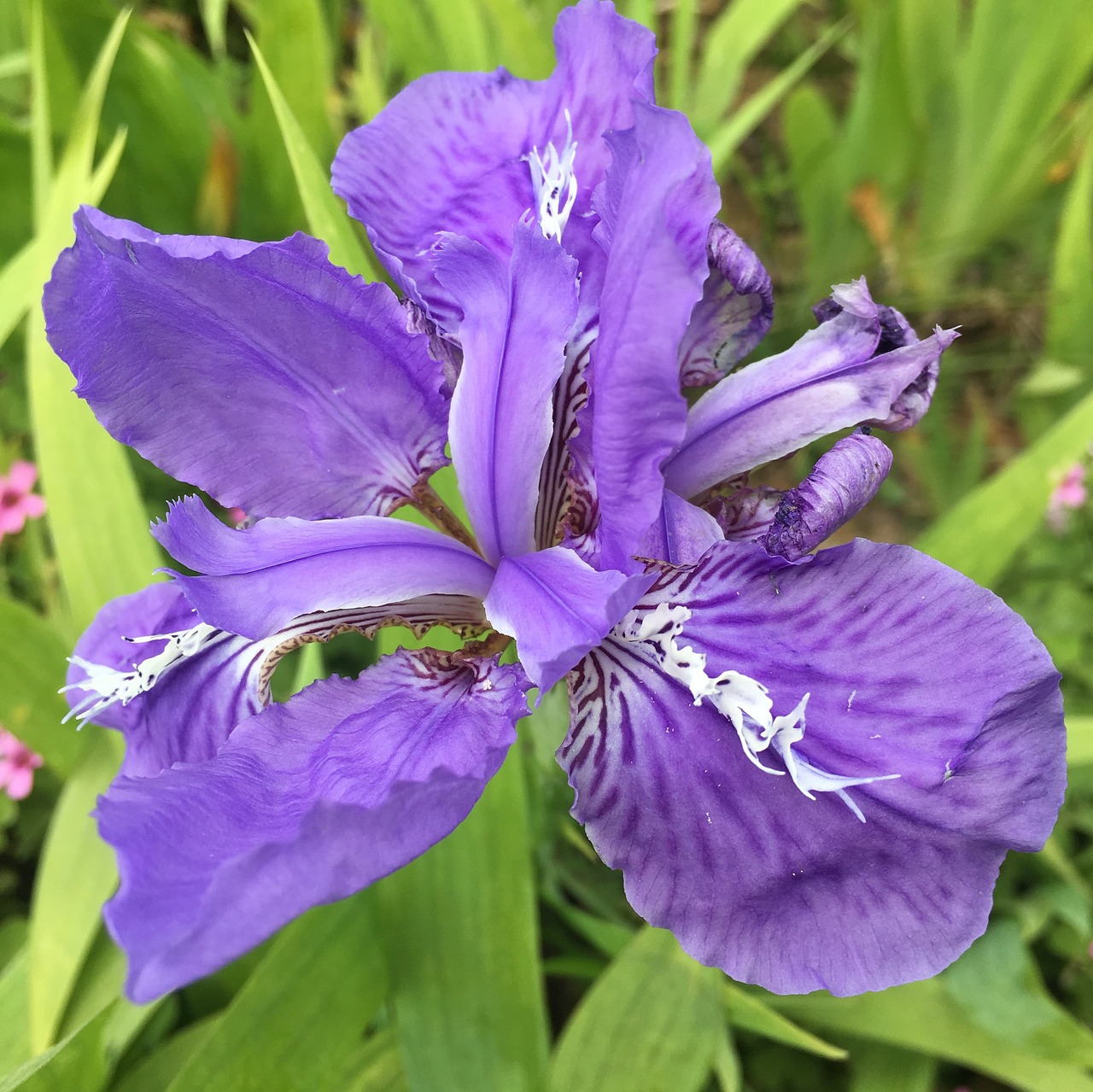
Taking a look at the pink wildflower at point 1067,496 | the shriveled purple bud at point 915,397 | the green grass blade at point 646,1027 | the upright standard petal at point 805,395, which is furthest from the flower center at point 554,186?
the pink wildflower at point 1067,496

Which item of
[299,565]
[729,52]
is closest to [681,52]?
[729,52]

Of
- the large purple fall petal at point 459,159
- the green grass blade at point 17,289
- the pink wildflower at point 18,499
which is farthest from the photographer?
the pink wildflower at point 18,499

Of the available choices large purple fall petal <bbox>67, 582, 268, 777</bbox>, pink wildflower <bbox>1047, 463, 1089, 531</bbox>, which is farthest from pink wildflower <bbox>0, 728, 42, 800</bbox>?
pink wildflower <bbox>1047, 463, 1089, 531</bbox>

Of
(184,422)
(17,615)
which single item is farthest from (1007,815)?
(17,615)

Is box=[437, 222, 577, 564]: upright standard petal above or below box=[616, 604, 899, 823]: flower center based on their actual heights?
above

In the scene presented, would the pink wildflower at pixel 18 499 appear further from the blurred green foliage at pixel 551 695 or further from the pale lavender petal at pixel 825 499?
the pale lavender petal at pixel 825 499

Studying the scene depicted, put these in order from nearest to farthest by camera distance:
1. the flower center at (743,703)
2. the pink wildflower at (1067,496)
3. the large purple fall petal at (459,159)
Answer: the flower center at (743,703)
the large purple fall petal at (459,159)
the pink wildflower at (1067,496)

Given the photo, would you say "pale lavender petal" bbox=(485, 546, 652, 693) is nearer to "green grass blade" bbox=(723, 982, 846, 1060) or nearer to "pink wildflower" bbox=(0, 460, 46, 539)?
"green grass blade" bbox=(723, 982, 846, 1060)
